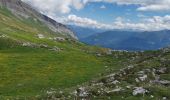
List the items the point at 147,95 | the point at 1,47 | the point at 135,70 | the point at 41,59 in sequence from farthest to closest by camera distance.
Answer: the point at 1,47 < the point at 41,59 < the point at 135,70 < the point at 147,95

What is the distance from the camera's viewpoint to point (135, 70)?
67625 millimetres

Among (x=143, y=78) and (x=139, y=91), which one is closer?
(x=139, y=91)

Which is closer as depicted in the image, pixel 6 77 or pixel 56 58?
pixel 6 77

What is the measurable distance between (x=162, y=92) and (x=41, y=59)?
90337 millimetres

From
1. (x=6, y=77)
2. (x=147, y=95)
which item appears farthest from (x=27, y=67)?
(x=147, y=95)

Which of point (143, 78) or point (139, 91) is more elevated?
point (143, 78)

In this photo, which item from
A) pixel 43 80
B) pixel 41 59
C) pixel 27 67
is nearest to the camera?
pixel 43 80

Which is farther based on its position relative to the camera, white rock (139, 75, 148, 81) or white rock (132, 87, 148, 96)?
white rock (139, 75, 148, 81)

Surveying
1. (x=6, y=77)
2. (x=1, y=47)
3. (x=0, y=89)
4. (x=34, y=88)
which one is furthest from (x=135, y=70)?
(x=1, y=47)

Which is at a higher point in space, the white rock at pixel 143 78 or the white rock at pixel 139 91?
the white rock at pixel 143 78

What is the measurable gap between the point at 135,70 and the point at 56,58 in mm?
73306

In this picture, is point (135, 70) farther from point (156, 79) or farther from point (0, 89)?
point (0, 89)

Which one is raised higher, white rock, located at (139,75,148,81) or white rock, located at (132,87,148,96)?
white rock, located at (139,75,148,81)

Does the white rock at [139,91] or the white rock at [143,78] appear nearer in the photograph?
the white rock at [139,91]
